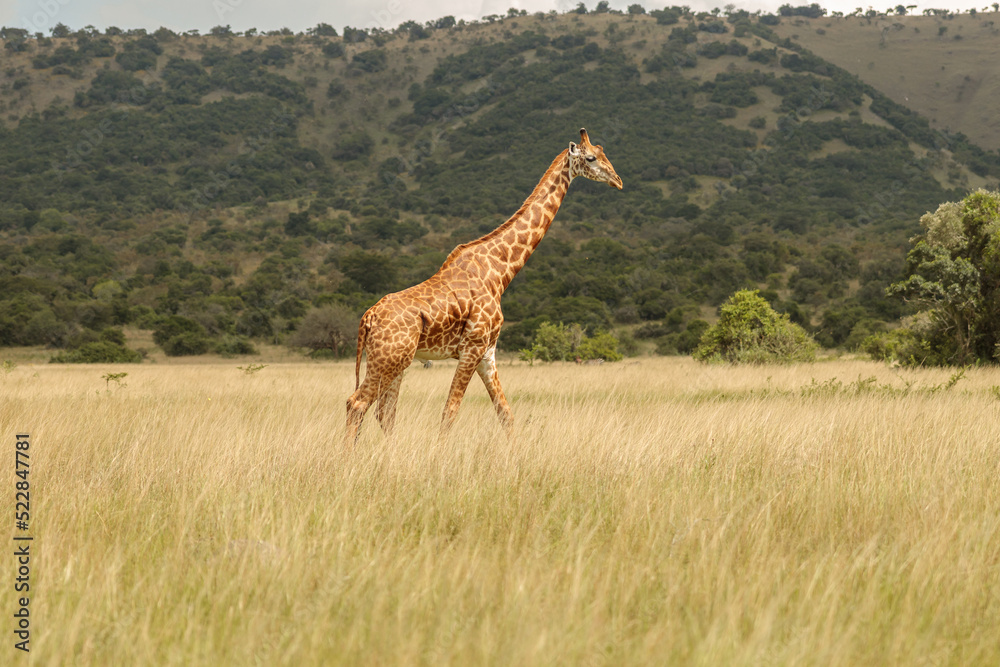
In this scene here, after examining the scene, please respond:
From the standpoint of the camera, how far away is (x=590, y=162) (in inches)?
320

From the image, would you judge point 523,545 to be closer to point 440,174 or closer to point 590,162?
point 590,162

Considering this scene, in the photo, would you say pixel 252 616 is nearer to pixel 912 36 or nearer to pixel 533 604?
pixel 533 604

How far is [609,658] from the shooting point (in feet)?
9.15

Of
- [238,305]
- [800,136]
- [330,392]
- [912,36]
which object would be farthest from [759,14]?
[330,392]

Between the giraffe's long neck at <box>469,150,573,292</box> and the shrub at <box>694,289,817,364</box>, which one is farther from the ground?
the giraffe's long neck at <box>469,150,573,292</box>

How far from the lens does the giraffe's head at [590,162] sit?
8039 millimetres

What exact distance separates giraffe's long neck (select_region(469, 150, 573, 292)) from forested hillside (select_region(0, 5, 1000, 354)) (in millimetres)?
29329

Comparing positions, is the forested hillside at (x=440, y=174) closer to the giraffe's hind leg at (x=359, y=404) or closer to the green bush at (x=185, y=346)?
the green bush at (x=185, y=346)

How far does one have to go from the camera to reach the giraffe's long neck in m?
7.80

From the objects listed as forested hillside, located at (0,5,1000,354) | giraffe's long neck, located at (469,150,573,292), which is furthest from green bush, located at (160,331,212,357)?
giraffe's long neck, located at (469,150,573,292)

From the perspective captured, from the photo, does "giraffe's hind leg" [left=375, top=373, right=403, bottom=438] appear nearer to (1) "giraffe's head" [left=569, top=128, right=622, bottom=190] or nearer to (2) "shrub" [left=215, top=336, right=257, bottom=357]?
(1) "giraffe's head" [left=569, top=128, right=622, bottom=190]

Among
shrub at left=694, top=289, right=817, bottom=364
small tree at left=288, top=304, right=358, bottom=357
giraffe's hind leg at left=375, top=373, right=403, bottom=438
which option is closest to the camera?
giraffe's hind leg at left=375, top=373, right=403, bottom=438

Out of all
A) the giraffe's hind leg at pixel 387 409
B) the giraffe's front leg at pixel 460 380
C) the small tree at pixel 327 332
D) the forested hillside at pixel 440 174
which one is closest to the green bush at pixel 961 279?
the giraffe's front leg at pixel 460 380

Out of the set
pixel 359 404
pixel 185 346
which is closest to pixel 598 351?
pixel 359 404
